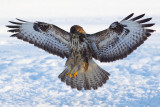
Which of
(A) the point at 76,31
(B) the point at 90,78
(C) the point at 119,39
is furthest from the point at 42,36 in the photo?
(C) the point at 119,39

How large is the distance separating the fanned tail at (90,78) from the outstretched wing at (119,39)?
0.45 m

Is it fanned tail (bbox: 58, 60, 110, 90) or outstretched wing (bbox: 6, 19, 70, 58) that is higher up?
outstretched wing (bbox: 6, 19, 70, 58)

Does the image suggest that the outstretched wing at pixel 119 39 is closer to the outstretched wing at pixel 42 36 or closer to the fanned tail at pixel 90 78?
the fanned tail at pixel 90 78

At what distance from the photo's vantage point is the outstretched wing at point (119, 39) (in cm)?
668

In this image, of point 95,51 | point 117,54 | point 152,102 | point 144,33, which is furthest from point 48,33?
point 152,102

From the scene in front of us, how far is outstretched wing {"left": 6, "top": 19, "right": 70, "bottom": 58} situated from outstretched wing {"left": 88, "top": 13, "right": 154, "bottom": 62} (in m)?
0.90

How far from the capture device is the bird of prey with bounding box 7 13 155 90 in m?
6.76

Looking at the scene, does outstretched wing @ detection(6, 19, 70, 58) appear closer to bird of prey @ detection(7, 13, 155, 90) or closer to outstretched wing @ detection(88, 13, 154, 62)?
bird of prey @ detection(7, 13, 155, 90)

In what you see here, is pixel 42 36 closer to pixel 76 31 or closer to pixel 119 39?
pixel 76 31

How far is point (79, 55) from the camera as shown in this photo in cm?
703

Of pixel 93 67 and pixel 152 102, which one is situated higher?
pixel 93 67

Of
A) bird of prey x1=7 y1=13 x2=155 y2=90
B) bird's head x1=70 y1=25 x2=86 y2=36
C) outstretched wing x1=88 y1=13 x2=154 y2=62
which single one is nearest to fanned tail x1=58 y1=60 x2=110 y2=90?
bird of prey x1=7 y1=13 x2=155 y2=90

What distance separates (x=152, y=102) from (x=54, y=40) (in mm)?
10415

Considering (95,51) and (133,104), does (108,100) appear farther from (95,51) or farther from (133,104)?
(95,51)
